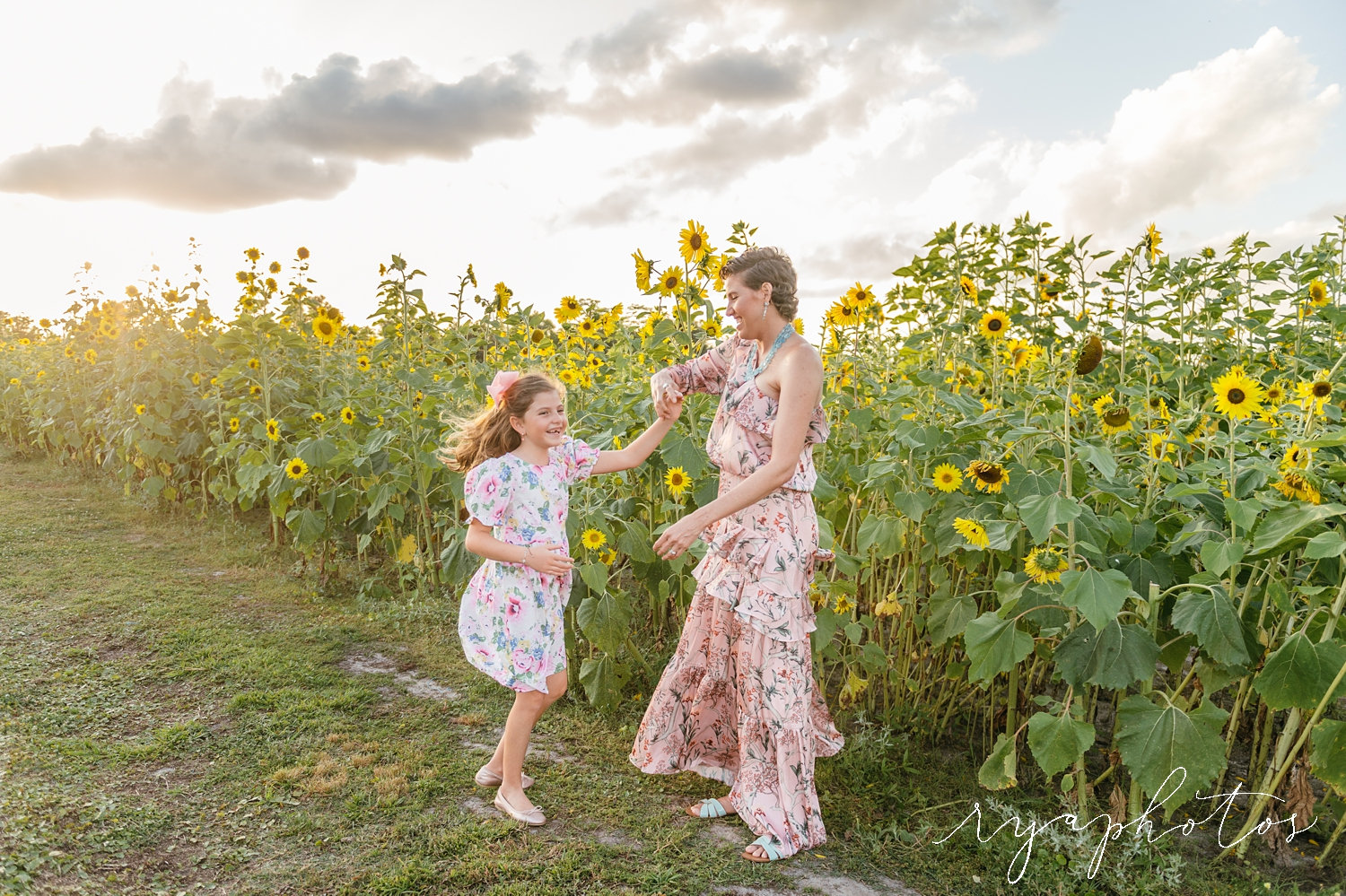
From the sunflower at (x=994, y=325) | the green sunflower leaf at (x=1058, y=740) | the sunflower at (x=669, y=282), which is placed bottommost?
the green sunflower leaf at (x=1058, y=740)

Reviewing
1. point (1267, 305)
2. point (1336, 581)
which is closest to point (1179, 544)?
point (1336, 581)

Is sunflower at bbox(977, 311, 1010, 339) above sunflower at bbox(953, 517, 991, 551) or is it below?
above

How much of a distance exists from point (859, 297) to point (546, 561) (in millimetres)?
1802

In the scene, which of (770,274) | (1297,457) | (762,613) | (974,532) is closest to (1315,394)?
(1297,457)

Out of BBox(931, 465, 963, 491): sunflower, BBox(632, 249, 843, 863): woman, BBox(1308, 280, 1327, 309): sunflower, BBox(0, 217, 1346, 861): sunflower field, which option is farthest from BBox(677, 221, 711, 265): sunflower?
BBox(1308, 280, 1327, 309): sunflower

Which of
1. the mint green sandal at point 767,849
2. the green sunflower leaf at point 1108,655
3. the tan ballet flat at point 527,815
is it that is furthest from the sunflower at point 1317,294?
the tan ballet flat at point 527,815

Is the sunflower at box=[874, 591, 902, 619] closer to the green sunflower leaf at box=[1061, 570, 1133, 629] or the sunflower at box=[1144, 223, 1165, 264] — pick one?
the green sunflower leaf at box=[1061, 570, 1133, 629]

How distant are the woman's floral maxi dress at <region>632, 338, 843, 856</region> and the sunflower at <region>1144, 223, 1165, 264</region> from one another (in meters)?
2.32

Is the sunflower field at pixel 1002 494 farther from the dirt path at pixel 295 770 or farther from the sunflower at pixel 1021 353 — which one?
the dirt path at pixel 295 770

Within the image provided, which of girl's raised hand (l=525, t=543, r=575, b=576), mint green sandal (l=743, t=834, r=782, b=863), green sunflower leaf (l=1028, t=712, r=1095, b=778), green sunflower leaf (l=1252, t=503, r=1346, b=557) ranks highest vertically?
green sunflower leaf (l=1252, t=503, r=1346, b=557)

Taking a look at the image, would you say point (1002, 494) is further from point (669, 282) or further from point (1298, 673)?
point (669, 282)

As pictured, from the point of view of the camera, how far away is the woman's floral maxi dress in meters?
2.57

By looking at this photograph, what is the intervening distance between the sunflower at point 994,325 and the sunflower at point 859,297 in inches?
18.0

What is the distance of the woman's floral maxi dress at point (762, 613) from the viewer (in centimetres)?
257
